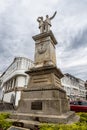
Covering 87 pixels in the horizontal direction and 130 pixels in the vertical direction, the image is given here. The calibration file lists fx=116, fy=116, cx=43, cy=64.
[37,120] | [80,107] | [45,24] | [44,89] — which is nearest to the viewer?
[37,120]

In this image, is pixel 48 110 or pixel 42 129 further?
pixel 48 110

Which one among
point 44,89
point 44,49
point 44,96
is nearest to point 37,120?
point 44,96

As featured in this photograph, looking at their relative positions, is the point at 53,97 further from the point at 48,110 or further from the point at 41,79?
the point at 41,79

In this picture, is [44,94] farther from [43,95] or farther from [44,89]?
[44,89]

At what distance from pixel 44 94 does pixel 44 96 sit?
106 millimetres

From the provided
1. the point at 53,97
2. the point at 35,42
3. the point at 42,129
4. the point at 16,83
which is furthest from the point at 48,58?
the point at 16,83

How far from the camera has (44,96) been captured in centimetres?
577

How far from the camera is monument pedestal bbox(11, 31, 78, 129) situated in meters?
5.12

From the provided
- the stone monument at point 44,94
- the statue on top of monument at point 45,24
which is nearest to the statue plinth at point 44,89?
the stone monument at point 44,94

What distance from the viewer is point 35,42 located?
329 inches

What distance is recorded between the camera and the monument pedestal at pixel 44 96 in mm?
5125

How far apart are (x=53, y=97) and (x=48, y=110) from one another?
2.05 ft

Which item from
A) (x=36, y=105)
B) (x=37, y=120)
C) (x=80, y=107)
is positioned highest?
(x=36, y=105)

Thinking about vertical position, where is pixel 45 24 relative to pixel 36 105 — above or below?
above
